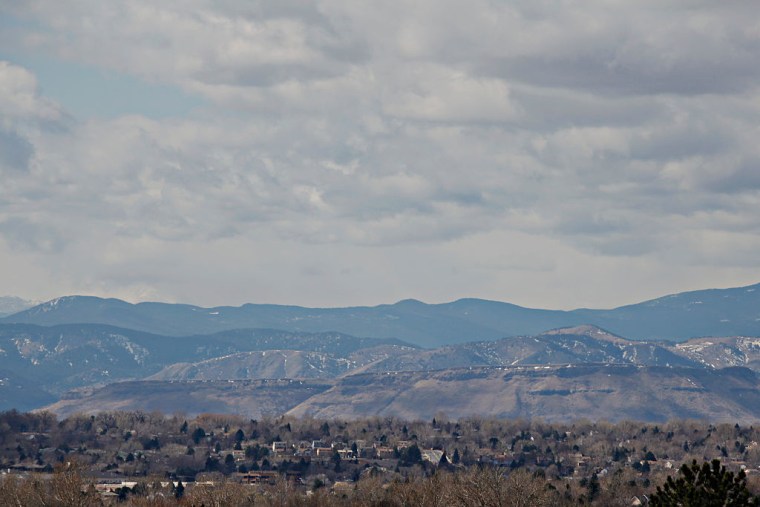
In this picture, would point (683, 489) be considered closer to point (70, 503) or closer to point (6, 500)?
point (70, 503)

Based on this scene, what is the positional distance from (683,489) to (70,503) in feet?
311

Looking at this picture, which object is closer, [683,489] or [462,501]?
[683,489]

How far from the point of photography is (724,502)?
103m

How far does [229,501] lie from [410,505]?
22819mm

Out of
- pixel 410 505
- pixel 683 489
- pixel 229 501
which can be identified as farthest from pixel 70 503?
pixel 683 489

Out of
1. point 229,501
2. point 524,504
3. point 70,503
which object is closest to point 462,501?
point 524,504

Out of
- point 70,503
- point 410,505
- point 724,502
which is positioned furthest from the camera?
point 410,505

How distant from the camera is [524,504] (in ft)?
597

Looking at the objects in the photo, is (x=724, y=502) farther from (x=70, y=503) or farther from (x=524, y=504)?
(x=70, y=503)

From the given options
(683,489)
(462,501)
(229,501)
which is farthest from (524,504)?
(683,489)

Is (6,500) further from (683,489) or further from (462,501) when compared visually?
(683,489)

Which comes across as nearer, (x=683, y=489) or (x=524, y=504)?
(x=683, y=489)

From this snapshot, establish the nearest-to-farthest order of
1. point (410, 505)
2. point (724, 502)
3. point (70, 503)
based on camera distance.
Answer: point (724, 502), point (70, 503), point (410, 505)

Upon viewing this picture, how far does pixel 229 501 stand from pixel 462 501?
98.6 ft
